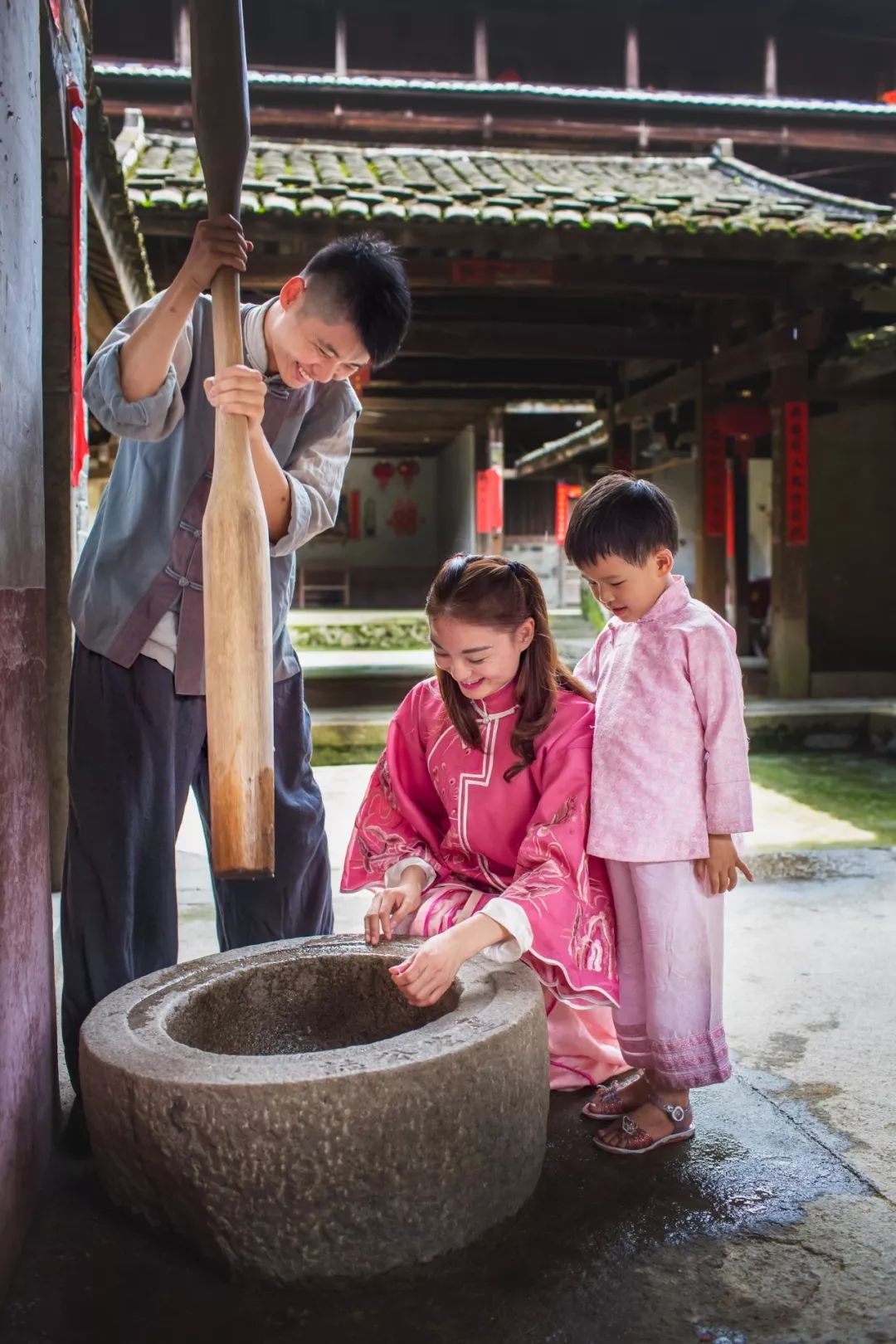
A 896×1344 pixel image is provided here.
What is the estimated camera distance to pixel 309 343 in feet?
7.52

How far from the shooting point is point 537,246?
8531 mm

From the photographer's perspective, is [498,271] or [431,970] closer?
[431,970]

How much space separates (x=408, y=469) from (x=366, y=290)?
20475mm

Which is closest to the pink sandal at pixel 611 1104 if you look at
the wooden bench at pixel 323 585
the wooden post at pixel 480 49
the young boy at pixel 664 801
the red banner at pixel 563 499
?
the young boy at pixel 664 801

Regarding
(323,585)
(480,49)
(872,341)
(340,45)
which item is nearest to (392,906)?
(872,341)

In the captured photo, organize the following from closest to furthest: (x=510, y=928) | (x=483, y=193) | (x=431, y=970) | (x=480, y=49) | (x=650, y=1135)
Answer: (x=431, y=970) → (x=510, y=928) → (x=650, y=1135) → (x=483, y=193) → (x=480, y=49)

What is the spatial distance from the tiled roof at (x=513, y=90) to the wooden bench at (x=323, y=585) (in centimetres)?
919

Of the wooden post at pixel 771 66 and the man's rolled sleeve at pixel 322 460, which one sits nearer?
the man's rolled sleeve at pixel 322 460

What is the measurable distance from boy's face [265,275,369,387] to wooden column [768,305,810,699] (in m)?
8.41

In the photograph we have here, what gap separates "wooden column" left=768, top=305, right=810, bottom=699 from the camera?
10.1 metres

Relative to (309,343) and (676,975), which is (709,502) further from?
(309,343)

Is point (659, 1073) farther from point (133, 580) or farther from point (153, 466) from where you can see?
point (153, 466)

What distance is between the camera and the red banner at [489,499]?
16266 millimetres

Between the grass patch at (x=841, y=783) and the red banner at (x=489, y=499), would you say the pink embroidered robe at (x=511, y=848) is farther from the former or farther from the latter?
the red banner at (x=489, y=499)
